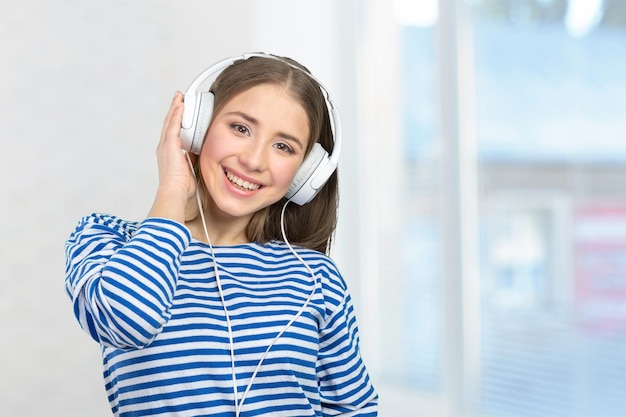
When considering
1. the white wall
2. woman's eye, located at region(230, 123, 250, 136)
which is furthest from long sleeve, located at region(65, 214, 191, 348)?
the white wall

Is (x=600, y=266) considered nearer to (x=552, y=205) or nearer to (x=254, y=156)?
(x=552, y=205)

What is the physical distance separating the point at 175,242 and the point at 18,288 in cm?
173

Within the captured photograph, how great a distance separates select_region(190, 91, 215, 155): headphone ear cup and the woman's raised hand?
25 mm

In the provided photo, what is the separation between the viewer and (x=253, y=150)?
1.27 metres

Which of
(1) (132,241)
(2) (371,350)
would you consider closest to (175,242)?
(1) (132,241)

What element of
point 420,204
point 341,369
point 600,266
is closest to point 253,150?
point 341,369

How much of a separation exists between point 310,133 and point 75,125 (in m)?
1.63

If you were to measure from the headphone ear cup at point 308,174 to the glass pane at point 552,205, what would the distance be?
2.34 feet

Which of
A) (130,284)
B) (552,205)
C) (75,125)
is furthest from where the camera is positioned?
(75,125)

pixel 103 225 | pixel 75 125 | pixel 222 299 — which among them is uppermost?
pixel 75 125

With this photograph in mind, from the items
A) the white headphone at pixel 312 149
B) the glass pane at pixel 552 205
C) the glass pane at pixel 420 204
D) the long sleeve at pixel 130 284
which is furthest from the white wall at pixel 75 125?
the long sleeve at pixel 130 284

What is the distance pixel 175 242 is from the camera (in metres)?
1.14

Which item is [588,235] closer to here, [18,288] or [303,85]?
[303,85]

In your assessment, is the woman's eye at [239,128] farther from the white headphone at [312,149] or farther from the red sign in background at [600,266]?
the red sign in background at [600,266]
